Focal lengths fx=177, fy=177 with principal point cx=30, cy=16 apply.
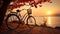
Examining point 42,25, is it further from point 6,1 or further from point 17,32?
point 6,1

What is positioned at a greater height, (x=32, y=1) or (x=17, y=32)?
(x=32, y=1)

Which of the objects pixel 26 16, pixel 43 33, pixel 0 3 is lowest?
pixel 43 33

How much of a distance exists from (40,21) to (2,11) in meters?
3.32

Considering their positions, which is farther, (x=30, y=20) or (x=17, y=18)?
(x=30, y=20)

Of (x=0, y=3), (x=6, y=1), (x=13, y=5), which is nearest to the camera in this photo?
(x=6, y=1)

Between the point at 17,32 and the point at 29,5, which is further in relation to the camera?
the point at 29,5

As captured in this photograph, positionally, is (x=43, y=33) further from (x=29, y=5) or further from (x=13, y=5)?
(x=13, y=5)

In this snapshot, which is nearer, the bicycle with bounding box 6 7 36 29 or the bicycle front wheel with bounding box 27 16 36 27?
the bicycle with bounding box 6 7 36 29

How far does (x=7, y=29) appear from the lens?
32.3 feet

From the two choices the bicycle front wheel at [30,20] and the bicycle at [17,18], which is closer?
the bicycle at [17,18]

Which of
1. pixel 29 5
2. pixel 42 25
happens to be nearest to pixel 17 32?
pixel 29 5

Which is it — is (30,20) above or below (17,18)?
below

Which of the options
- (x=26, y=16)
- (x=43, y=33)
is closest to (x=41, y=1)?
(x=26, y=16)

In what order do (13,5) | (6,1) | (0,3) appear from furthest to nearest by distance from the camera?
1. (13,5)
2. (0,3)
3. (6,1)
